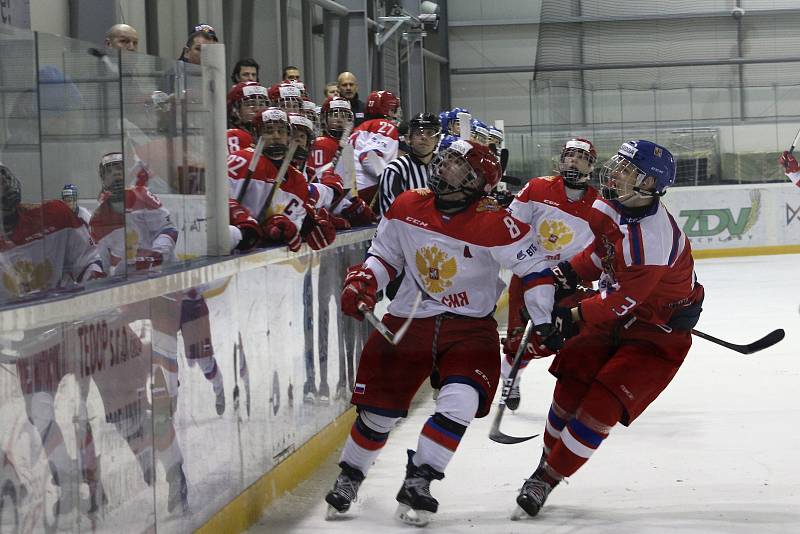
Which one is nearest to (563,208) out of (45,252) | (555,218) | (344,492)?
(555,218)

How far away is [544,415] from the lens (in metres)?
5.84

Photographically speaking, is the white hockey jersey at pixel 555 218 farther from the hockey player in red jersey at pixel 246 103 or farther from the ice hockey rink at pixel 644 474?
the hockey player in red jersey at pixel 246 103

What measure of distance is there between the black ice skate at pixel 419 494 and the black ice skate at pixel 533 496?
271 mm

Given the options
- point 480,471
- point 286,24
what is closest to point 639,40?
point 286,24

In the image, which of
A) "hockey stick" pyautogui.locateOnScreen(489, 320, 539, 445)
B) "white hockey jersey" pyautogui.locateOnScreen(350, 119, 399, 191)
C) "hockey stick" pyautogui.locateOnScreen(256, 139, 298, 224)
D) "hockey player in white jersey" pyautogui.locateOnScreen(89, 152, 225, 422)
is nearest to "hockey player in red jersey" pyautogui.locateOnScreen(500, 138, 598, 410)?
"white hockey jersey" pyautogui.locateOnScreen(350, 119, 399, 191)

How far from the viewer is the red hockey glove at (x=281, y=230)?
14.2ft

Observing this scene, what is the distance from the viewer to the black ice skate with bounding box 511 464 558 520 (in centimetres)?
388

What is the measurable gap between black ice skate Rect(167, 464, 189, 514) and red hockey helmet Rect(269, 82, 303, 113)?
2.03 m

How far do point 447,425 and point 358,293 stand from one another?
0.49 meters

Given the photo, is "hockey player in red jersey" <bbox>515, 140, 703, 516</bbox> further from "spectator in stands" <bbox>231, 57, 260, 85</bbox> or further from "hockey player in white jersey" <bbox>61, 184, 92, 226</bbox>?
"spectator in stands" <bbox>231, 57, 260, 85</bbox>

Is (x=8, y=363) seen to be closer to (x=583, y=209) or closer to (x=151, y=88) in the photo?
(x=151, y=88)

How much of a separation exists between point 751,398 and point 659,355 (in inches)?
87.0

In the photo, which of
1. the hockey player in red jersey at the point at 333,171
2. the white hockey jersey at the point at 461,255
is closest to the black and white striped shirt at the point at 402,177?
the hockey player in red jersey at the point at 333,171

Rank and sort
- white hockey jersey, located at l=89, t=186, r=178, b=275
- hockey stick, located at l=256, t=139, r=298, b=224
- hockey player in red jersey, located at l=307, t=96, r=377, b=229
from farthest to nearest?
hockey player in red jersey, located at l=307, t=96, r=377, b=229 < hockey stick, located at l=256, t=139, r=298, b=224 < white hockey jersey, located at l=89, t=186, r=178, b=275
